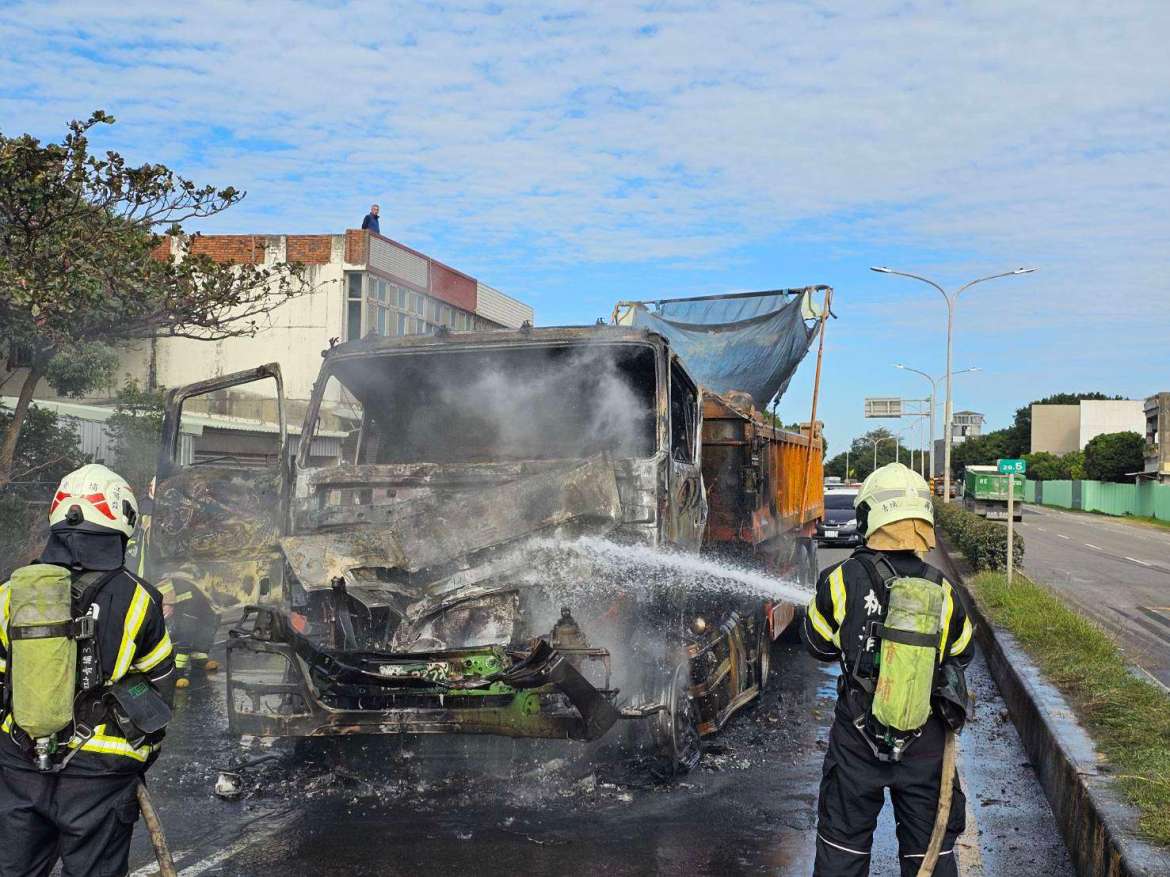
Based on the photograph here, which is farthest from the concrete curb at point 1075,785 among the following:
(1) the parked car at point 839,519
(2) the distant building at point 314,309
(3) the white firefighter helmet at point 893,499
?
(2) the distant building at point 314,309

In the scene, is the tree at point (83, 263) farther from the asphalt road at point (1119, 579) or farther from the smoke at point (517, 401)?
the asphalt road at point (1119, 579)

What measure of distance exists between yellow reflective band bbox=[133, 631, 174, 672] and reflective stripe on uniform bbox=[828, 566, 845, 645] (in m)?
2.15

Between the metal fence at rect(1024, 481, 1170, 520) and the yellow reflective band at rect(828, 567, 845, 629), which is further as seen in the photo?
the metal fence at rect(1024, 481, 1170, 520)

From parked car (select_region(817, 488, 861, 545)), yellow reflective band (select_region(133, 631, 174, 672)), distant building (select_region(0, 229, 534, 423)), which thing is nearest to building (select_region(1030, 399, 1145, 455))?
parked car (select_region(817, 488, 861, 545))

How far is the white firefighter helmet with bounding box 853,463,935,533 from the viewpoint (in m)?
3.83

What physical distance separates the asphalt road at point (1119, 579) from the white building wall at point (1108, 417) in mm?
68963

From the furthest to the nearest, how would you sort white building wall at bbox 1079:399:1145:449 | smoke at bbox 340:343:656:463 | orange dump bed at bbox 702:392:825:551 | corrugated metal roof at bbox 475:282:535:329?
1. white building wall at bbox 1079:399:1145:449
2. corrugated metal roof at bbox 475:282:535:329
3. orange dump bed at bbox 702:392:825:551
4. smoke at bbox 340:343:656:463

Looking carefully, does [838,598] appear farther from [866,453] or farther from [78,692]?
[866,453]

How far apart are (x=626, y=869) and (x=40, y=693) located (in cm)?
261

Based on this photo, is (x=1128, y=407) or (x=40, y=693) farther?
(x=1128, y=407)

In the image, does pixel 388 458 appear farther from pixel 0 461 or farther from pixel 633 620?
pixel 0 461

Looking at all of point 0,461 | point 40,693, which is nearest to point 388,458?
point 40,693

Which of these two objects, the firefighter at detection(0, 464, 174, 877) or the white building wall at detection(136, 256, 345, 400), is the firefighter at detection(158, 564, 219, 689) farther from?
the white building wall at detection(136, 256, 345, 400)

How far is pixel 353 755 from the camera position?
6.34 meters
